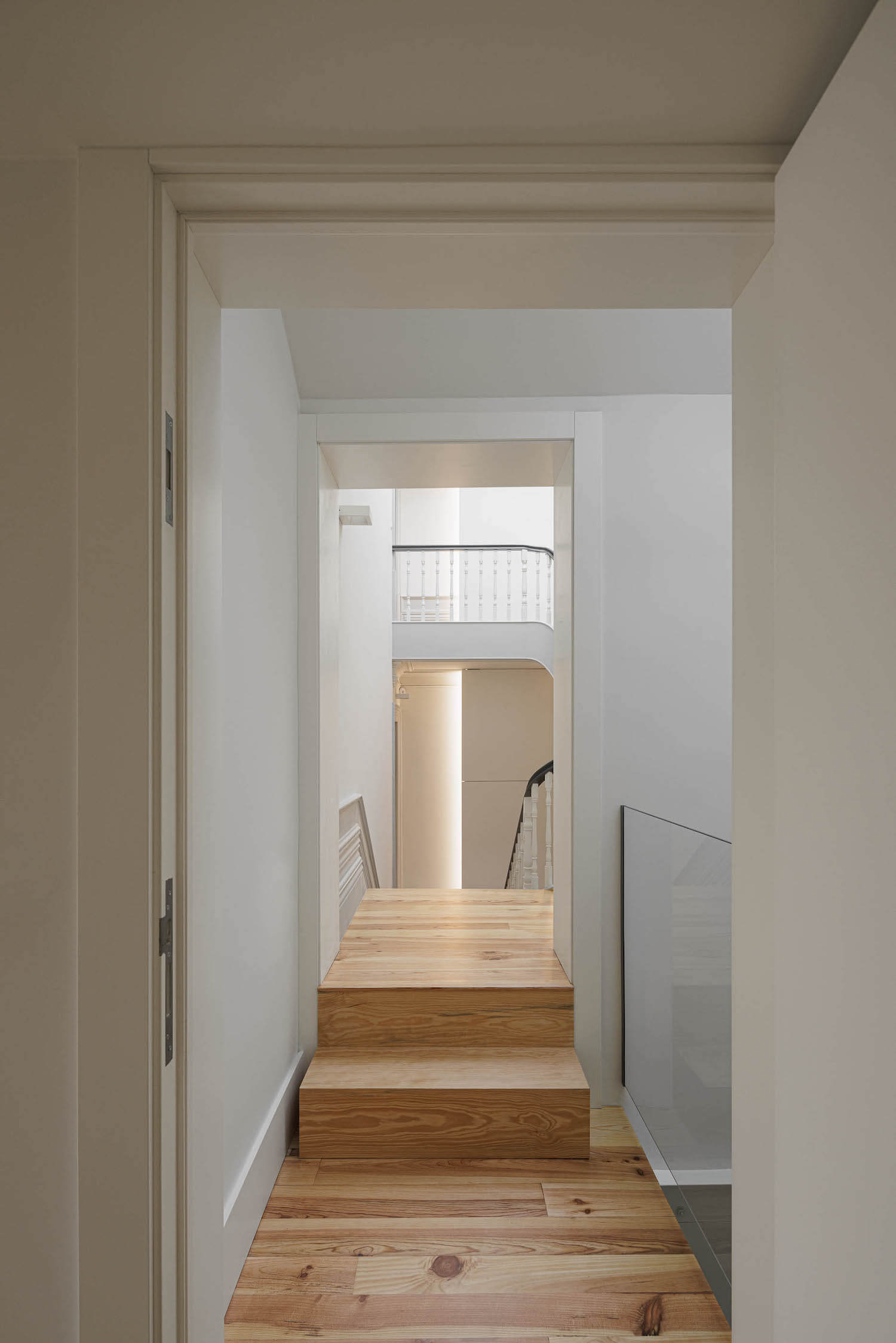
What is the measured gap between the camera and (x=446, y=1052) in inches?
110

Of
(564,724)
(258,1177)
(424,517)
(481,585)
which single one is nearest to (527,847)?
(564,724)

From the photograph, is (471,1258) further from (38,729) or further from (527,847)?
(527,847)

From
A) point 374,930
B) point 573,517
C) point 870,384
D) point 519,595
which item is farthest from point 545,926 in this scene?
point 519,595

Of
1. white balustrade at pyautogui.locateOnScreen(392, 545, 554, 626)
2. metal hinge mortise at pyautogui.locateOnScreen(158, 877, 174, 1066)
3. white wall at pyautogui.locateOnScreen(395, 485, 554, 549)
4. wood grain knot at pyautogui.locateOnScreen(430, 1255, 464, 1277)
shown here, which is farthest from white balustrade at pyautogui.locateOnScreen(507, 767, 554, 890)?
white wall at pyautogui.locateOnScreen(395, 485, 554, 549)

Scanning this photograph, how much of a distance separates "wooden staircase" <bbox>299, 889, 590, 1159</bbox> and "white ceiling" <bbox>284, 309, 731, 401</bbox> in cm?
199

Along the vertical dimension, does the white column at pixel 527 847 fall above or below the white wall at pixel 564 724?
below

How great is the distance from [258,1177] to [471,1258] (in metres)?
0.56

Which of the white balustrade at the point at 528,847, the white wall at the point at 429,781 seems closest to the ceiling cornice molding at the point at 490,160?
the white balustrade at the point at 528,847

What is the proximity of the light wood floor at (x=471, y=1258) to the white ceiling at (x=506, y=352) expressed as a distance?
242 cm

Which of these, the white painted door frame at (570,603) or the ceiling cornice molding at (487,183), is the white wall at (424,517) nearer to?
the white painted door frame at (570,603)

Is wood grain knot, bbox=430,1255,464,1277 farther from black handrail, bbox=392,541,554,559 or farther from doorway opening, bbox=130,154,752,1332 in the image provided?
black handrail, bbox=392,541,554,559

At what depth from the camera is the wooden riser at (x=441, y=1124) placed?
252 cm

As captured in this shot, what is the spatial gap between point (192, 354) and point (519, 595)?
23.4 feet

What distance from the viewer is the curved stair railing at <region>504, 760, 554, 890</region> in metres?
4.70
